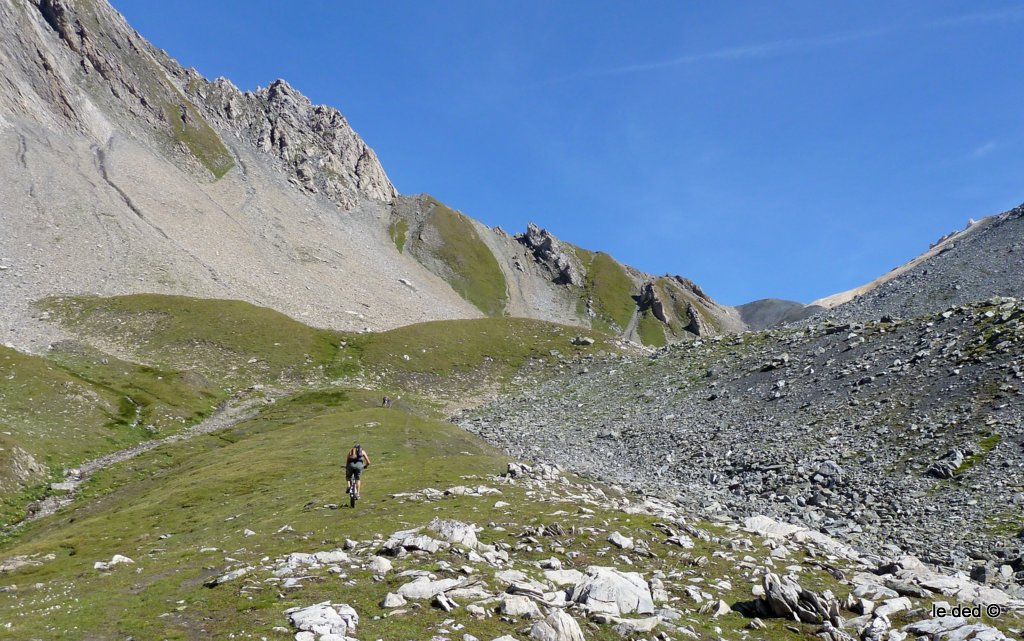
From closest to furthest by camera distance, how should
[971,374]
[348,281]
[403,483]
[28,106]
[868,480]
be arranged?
[868,480]
[403,483]
[971,374]
[28,106]
[348,281]

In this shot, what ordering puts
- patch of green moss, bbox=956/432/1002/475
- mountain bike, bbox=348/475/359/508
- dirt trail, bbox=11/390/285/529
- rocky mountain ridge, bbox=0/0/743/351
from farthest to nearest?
rocky mountain ridge, bbox=0/0/743/351, dirt trail, bbox=11/390/285/529, patch of green moss, bbox=956/432/1002/475, mountain bike, bbox=348/475/359/508

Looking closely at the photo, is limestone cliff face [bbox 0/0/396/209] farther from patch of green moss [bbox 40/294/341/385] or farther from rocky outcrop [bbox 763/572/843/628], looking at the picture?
rocky outcrop [bbox 763/572/843/628]

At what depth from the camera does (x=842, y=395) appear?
4272 centimetres

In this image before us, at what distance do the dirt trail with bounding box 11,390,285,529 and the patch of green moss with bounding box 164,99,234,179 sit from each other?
462 ft

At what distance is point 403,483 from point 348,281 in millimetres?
129646

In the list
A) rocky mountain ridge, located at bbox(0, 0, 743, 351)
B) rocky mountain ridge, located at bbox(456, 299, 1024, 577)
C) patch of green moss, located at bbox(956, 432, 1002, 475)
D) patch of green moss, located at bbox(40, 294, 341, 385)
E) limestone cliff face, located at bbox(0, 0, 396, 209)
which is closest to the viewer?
rocky mountain ridge, located at bbox(456, 299, 1024, 577)

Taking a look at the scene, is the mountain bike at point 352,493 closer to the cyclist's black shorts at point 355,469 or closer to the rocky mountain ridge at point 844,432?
the cyclist's black shorts at point 355,469

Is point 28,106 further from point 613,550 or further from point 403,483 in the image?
point 613,550

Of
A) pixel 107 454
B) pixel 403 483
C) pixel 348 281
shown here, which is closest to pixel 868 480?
pixel 403 483

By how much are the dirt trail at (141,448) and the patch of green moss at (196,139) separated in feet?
462

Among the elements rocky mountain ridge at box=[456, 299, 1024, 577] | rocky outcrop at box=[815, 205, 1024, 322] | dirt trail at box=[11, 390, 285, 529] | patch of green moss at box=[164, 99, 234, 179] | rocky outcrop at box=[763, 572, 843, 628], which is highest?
patch of green moss at box=[164, 99, 234, 179]

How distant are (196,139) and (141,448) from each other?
553 feet

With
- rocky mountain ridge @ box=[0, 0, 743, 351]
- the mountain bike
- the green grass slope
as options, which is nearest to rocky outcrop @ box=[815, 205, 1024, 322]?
the mountain bike

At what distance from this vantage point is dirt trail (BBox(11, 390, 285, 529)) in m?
41.2
